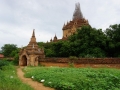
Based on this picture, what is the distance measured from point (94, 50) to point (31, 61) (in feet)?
30.8

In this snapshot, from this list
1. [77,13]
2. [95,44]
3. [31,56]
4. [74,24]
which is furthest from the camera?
[77,13]

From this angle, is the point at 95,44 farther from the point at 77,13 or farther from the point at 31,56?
the point at 77,13

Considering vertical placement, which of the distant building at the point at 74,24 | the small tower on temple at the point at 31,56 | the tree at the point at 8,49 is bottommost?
the small tower on temple at the point at 31,56

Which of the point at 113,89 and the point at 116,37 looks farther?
the point at 116,37

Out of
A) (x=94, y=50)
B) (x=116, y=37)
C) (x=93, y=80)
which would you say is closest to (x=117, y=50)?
(x=116, y=37)

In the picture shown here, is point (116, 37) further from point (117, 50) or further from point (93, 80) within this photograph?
point (93, 80)

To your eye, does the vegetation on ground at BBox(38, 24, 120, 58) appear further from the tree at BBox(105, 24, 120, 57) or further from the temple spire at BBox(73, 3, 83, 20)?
the temple spire at BBox(73, 3, 83, 20)

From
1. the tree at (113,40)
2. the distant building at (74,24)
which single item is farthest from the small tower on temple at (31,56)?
the distant building at (74,24)

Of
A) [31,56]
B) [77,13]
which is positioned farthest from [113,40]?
[77,13]

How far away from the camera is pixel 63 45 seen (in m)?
35.4

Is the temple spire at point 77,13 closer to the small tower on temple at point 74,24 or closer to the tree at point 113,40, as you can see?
the small tower on temple at point 74,24

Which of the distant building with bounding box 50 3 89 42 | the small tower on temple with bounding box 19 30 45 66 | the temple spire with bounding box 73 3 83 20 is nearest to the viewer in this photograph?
the small tower on temple with bounding box 19 30 45 66

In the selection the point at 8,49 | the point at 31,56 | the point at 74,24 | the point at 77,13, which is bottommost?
the point at 31,56

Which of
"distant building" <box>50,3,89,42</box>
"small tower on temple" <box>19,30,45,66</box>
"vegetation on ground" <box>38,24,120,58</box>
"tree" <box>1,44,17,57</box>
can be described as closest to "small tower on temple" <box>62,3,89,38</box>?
"distant building" <box>50,3,89,42</box>
